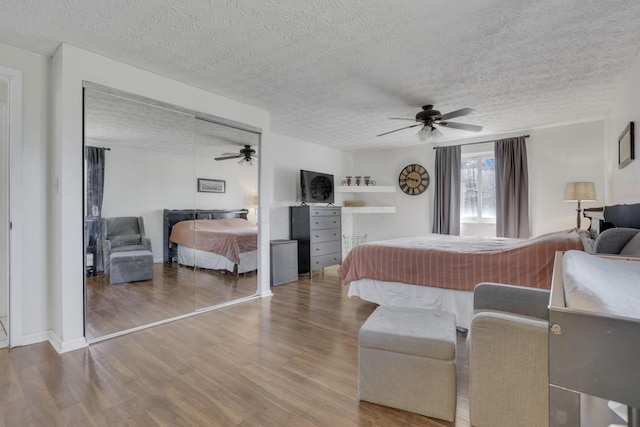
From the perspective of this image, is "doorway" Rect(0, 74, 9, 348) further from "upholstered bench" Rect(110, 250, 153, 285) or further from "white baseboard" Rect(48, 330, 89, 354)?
"upholstered bench" Rect(110, 250, 153, 285)

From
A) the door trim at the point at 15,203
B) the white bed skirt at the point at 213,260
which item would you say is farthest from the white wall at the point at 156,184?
the door trim at the point at 15,203

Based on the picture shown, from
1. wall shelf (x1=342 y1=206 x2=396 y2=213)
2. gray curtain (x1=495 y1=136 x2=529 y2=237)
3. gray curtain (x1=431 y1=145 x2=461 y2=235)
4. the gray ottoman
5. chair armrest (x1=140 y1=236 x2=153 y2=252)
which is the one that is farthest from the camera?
wall shelf (x1=342 y1=206 x2=396 y2=213)

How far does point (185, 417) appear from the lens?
1.70m

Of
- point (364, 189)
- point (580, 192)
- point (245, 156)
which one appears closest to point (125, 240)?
point (245, 156)

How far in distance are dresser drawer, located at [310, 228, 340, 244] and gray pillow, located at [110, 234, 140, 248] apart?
2.78 m

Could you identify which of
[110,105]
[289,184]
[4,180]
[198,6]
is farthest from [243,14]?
[289,184]

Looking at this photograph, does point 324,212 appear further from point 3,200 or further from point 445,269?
point 3,200

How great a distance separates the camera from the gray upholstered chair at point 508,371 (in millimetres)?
1301

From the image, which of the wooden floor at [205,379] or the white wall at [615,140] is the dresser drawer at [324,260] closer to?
the wooden floor at [205,379]

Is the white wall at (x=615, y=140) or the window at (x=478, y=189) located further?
the window at (x=478, y=189)

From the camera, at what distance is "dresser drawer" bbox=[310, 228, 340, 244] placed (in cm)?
543

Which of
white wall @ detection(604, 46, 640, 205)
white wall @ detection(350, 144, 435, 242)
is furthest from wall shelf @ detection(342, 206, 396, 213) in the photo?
white wall @ detection(604, 46, 640, 205)

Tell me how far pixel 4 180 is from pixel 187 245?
171 centimetres

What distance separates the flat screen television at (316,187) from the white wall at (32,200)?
3.60 m
